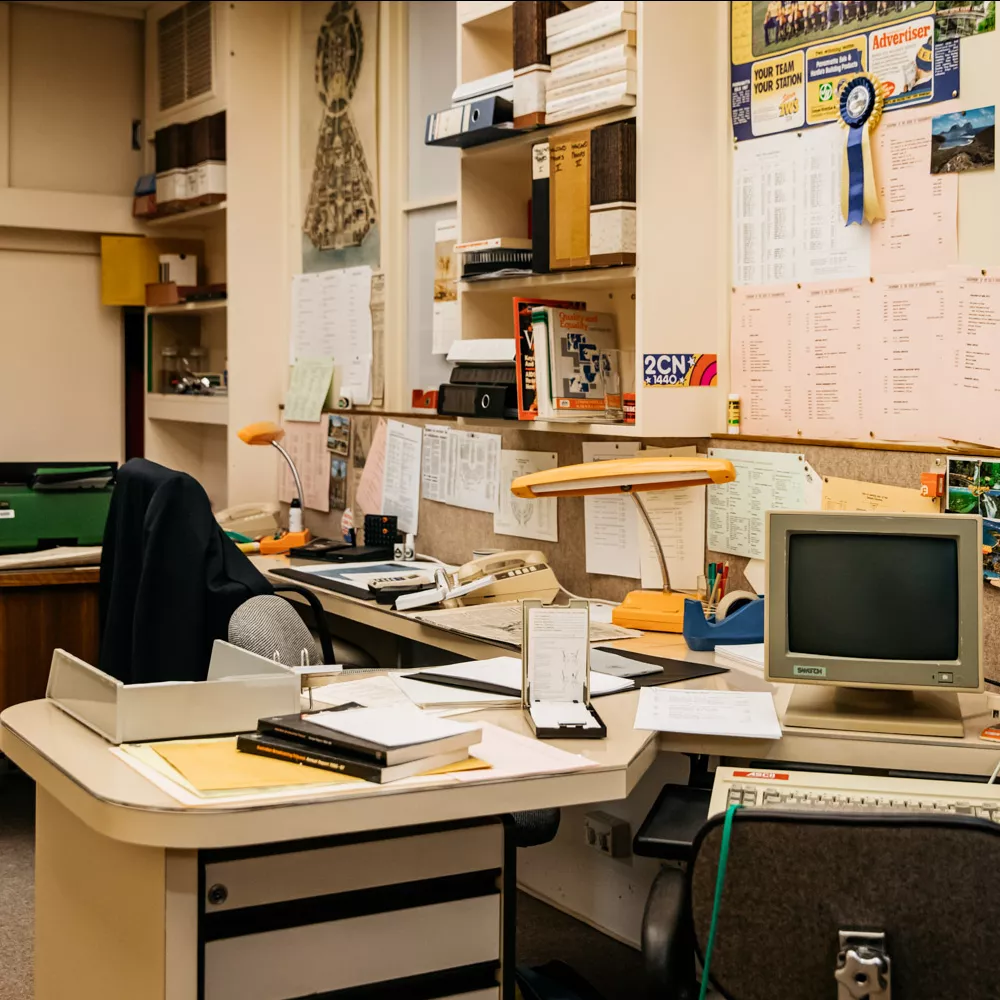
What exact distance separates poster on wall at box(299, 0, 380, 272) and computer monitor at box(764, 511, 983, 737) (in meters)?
→ 2.41

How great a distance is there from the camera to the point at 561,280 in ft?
9.90

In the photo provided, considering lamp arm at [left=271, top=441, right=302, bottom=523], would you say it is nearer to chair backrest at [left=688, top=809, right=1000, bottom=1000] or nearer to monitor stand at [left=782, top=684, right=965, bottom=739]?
monitor stand at [left=782, top=684, right=965, bottom=739]

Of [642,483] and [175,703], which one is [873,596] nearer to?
[642,483]

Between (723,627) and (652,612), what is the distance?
255 millimetres

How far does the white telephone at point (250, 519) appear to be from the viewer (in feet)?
13.8

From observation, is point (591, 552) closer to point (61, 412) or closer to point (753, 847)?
point (753, 847)

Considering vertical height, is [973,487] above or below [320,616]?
above

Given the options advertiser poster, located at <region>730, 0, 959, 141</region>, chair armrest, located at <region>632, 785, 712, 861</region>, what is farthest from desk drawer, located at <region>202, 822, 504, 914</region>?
advertiser poster, located at <region>730, 0, 959, 141</region>

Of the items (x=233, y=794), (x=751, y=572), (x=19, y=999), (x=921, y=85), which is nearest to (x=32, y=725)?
(x=233, y=794)

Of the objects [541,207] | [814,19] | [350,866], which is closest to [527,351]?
[541,207]

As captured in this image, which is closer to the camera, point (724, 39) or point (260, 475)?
point (724, 39)

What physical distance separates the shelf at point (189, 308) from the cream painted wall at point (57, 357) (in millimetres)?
295

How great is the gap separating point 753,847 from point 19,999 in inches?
75.0

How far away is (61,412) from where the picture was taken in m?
5.21
